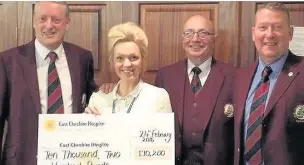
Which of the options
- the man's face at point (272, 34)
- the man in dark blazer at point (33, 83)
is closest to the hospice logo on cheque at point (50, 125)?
the man in dark blazer at point (33, 83)

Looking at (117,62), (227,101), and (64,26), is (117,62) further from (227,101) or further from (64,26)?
(227,101)

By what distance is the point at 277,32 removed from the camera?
185 centimetres

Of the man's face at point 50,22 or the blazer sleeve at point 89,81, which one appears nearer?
the man's face at point 50,22

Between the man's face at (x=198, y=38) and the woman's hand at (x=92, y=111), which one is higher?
the man's face at (x=198, y=38)

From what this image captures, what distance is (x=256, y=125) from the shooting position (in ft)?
6.00

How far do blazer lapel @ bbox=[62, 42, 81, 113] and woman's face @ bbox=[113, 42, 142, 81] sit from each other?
0.25m

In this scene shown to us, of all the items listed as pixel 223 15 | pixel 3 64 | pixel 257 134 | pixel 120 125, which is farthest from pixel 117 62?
pixel 223 15

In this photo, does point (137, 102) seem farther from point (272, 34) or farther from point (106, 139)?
point (272, 34)

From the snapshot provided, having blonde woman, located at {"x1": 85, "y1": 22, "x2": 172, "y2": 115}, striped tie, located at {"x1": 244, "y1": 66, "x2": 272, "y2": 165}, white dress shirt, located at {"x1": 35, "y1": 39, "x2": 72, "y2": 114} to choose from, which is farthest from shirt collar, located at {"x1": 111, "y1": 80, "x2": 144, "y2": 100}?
striped tie, located at {"x1": 244, "y1": 66, "x2": 272, "y2": 165}

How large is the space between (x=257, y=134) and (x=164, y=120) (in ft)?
1.20

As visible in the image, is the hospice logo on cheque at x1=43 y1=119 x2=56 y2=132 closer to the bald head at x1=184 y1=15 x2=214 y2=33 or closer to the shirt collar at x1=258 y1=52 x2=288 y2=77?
the bald head at x1=184 y1=15 x2=214 y2=33

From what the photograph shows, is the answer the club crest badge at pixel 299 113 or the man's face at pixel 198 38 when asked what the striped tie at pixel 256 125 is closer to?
the club crest badge at pixel 299 113

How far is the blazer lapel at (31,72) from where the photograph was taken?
190cm

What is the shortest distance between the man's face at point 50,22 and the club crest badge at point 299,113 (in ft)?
3.28
